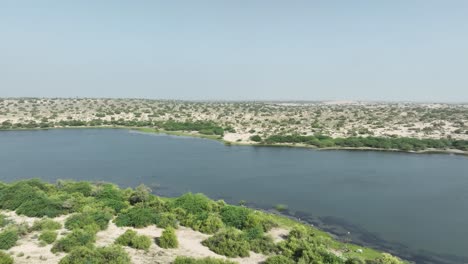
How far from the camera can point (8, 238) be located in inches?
882

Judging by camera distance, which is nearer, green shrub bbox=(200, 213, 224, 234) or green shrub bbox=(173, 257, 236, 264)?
green shrub bbox=(173, 257, 236, 264)

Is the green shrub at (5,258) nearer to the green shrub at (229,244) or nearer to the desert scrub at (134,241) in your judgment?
the desert scrub at (134,241)

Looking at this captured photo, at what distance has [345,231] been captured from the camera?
29641 millimetres

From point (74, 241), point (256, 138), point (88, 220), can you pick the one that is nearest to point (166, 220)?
point (88, 220)

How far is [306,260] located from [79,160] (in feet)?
161

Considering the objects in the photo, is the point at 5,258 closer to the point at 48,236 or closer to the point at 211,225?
the point at 48,236

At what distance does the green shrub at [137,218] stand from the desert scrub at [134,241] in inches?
118

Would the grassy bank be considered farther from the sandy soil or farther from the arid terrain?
the arid terrain

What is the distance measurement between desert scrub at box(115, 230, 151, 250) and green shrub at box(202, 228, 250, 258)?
3891 millimetres

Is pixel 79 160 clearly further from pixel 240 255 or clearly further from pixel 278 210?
pixel 240 255

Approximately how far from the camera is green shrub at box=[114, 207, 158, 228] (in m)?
26.6

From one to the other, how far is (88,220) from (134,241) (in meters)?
5.26

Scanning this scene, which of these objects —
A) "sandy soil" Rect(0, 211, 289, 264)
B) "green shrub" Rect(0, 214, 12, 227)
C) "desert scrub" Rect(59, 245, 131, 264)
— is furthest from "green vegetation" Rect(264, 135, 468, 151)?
"desert scrub" Rect(59, 245, 131, 264)

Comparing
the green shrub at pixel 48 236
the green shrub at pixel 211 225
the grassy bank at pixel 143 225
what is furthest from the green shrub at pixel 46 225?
the green shrub at pixel 211 225
